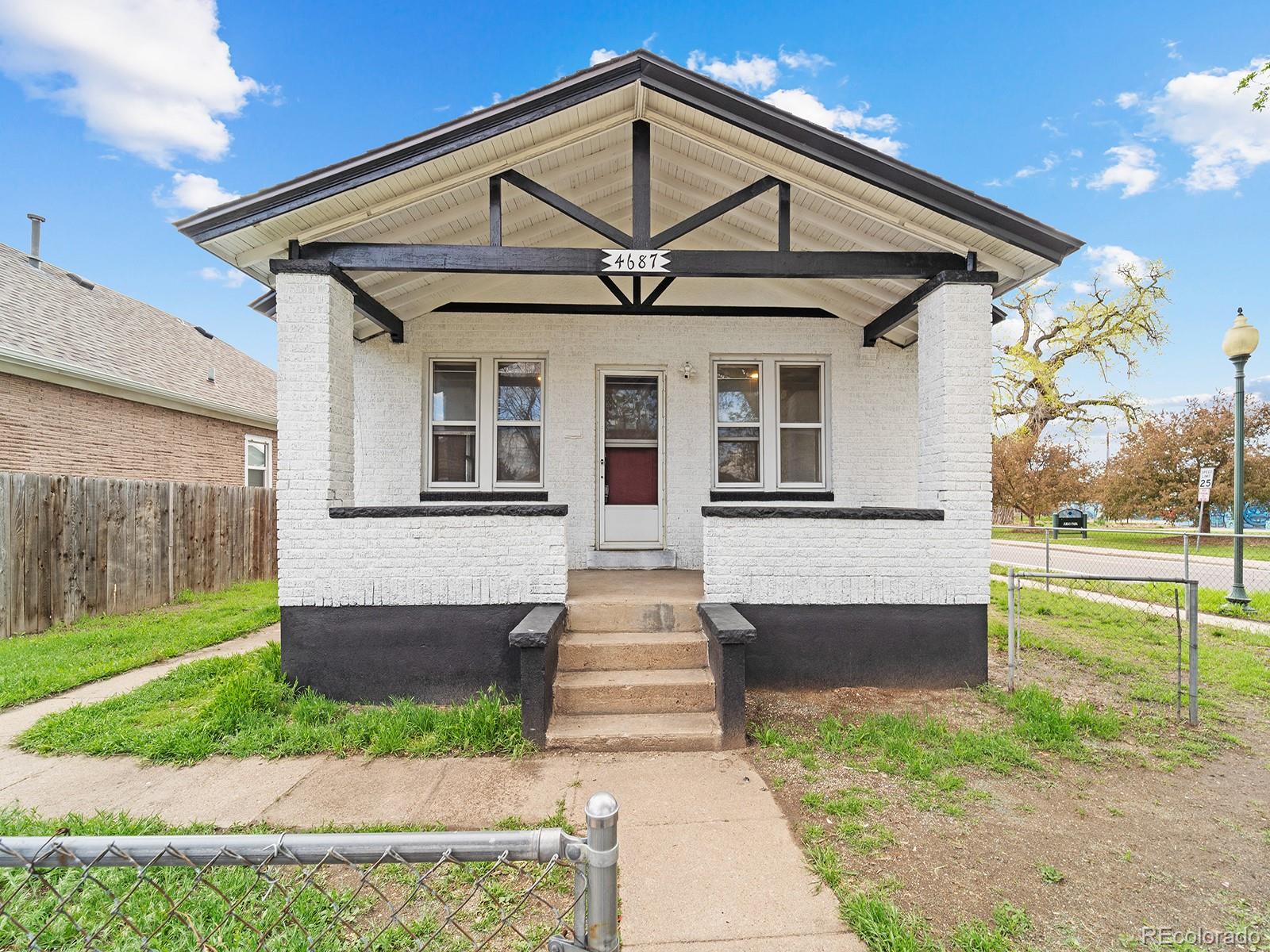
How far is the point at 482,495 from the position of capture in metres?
6.78

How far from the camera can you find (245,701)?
410 cm

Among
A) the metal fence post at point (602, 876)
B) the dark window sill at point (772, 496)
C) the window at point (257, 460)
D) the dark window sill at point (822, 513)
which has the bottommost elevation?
the metal fence post at point (602, 876)

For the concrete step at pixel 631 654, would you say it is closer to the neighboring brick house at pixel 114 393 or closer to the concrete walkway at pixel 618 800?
the concrete walkway at pixel 618 800

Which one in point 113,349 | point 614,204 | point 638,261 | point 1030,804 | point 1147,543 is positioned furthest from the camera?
point 1147,543

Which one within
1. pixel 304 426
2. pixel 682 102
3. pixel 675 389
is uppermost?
pixel 682 102

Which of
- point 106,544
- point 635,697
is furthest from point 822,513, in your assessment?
point 106,544

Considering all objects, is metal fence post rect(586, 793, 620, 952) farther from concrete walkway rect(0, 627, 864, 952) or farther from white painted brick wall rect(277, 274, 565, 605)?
white painted brick wall rect(277, 274, 565, 605)

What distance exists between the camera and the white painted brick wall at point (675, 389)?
675cm

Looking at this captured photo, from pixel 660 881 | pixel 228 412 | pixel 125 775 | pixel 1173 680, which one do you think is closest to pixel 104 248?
pixel 228 412

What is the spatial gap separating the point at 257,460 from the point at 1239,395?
18292mm

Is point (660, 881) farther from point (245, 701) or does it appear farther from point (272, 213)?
point (272, 213)

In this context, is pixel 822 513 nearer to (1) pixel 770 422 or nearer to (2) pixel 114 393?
(1) pixel 770 422

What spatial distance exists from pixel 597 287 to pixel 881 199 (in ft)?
10.6

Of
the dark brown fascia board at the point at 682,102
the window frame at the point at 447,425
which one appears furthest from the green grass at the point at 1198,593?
the window frame at the point at 447,425
